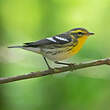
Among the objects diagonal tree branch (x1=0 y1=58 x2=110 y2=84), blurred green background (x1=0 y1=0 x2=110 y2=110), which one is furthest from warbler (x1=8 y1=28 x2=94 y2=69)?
blurred green background (x1=0 y1=0 x2=110 y2=110)

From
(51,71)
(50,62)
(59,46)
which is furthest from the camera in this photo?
(50,62)

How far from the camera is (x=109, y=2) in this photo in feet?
25.4

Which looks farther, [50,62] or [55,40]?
[50,62]

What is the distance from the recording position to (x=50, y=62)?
21.3ft

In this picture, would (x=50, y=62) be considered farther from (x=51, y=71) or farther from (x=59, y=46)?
(x=51, y=71)

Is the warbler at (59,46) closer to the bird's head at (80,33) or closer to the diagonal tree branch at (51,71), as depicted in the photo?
the bird's head at (80,33)

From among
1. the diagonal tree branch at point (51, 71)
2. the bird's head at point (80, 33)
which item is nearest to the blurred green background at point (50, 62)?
the bird's head at point (80, 33)

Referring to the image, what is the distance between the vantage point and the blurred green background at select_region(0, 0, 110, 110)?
6336mm

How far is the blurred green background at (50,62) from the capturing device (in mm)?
6336

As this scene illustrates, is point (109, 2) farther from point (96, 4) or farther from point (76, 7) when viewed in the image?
point (76, 7)

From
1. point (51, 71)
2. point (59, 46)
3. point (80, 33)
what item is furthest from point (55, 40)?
point (51, 71)

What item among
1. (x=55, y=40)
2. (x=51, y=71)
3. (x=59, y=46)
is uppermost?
(x=55, y=40)

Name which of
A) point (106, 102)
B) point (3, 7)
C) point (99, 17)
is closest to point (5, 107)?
point (106, 102)

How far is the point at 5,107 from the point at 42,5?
3061 millimetres
